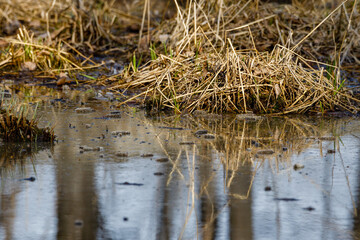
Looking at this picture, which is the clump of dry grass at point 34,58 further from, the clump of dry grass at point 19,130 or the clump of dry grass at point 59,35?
the clump of dry grass at point 19,130

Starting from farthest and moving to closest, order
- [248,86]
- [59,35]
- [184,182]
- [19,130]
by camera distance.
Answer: [59,35], [248,86], [19,130], [184,182]

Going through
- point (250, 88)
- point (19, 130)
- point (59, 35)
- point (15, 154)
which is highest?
point (59, 35)

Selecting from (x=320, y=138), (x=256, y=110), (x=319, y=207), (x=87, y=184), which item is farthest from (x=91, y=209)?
(x=256, y=110)

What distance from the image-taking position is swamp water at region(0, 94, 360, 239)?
2.74m

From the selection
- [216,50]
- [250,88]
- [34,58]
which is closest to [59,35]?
[34,58]

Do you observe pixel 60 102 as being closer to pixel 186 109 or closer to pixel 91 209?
pixel 186 109

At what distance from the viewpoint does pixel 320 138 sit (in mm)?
4574

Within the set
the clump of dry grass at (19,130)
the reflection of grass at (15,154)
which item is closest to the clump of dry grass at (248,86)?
the clump of dry grass at (19,130)

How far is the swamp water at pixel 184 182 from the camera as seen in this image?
8.98 feet

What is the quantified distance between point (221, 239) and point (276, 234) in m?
0.25

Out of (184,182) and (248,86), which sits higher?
(248,86)

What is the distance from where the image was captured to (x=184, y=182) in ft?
11.1

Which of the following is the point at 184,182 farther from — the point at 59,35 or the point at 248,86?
the point at 59,35

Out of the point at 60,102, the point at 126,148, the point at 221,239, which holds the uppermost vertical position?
the point at 60,102
